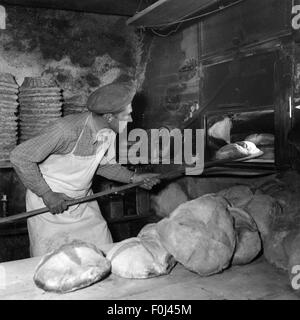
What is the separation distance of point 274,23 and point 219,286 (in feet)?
8.57

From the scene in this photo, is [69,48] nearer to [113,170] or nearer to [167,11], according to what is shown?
[167,11]

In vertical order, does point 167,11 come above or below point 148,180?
above

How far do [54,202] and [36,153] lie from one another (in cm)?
41

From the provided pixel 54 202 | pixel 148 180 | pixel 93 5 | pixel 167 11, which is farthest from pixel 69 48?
pixel 54 202

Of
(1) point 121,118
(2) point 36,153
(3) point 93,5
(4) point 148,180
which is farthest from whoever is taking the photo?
(3) point 93,5

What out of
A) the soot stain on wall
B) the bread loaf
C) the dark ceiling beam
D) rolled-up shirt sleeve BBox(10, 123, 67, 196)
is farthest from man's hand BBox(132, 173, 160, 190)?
the dark ceiling beam

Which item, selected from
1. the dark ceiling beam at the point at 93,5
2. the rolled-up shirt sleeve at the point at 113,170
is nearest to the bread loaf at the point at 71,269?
the rolled-up shirt sleeve at the point at 113,170

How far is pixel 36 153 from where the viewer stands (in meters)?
2.81

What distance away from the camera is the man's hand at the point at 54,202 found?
9.43ft

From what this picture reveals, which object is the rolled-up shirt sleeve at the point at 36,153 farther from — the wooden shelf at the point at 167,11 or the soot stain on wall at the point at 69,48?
the soot stain on wall at the point at 69,48

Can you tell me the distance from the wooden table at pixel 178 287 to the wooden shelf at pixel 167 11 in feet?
8.68

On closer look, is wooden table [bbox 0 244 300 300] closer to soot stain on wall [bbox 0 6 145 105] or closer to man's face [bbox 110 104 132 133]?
man's face [bbox 110 104 132 133]

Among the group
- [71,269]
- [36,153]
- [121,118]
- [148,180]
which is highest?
[121,118]

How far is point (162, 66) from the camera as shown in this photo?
5.50 m
